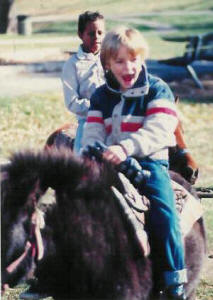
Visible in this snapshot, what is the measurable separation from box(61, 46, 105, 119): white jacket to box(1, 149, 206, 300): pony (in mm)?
2817

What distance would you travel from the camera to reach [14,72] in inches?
725

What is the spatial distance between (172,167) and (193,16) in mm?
25601

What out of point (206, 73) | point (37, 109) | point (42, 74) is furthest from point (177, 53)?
point (37, 109)

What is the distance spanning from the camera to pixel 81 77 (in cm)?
704

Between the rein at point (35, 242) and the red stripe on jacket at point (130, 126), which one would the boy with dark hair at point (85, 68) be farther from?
the rein at point (35, 242)

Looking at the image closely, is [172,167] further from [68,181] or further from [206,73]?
[206,73]

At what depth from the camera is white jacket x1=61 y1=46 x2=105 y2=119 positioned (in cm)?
700

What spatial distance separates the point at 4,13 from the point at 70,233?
689 inches

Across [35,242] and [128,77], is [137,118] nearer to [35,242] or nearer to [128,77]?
[128,77]

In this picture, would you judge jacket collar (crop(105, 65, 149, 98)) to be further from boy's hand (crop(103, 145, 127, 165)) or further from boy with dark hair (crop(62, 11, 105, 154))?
boy with dark hair (crop(62, 11, 105, 154))

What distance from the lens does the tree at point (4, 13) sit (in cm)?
1911

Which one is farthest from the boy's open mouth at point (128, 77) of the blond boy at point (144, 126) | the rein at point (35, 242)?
the rein at point (35, 242)

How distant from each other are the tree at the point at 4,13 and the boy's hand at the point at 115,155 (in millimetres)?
15073

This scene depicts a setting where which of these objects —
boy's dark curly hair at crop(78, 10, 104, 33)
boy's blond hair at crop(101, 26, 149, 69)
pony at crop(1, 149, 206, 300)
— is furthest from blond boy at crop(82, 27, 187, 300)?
boy's dark curly hair at crop(78, 10, 104, 33)
